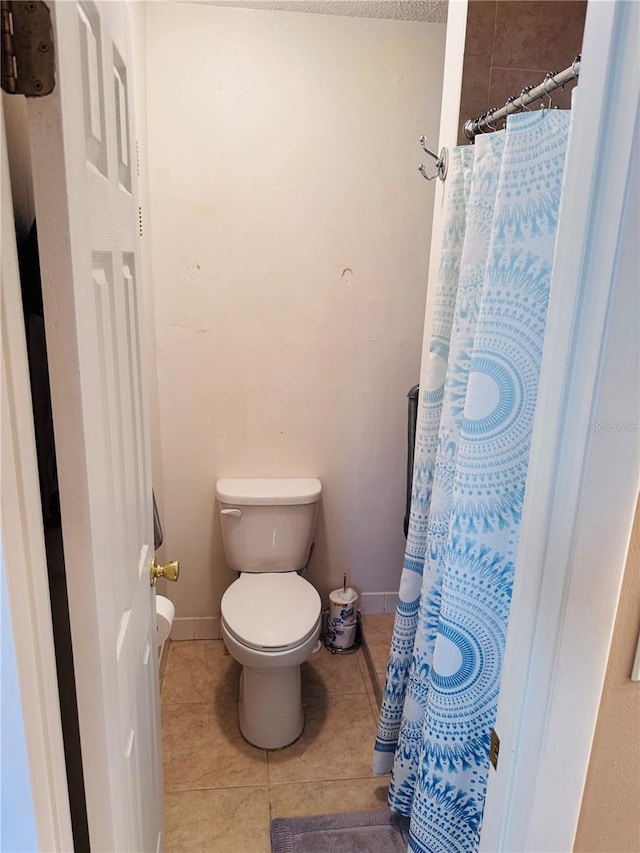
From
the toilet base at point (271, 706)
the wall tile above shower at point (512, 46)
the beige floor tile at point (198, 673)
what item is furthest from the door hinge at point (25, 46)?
the beige floor tile at point (198, 673)

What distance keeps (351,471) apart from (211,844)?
133cm

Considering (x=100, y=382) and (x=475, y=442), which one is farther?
(x=475, y=442)

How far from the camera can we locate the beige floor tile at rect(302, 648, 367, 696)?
2.26m

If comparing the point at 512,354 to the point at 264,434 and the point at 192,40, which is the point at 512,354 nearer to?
the point at 264,434

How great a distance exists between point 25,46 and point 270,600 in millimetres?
1778

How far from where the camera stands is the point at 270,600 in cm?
205

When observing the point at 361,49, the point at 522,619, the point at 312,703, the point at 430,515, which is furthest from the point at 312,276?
the point at 522,619

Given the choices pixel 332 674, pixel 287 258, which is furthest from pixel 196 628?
pixel 287 258

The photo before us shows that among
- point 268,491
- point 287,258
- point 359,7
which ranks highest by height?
point 359,7

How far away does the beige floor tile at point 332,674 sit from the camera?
2256mm

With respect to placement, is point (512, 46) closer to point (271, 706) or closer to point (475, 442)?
point (475, 442)

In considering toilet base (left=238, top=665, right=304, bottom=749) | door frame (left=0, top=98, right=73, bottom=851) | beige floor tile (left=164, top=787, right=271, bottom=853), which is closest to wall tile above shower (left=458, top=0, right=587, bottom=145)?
door frame (left=0, top=98, right=73, bottom=851)

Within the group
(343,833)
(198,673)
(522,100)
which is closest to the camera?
(522,100)

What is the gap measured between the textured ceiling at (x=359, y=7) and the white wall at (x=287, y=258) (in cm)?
3
